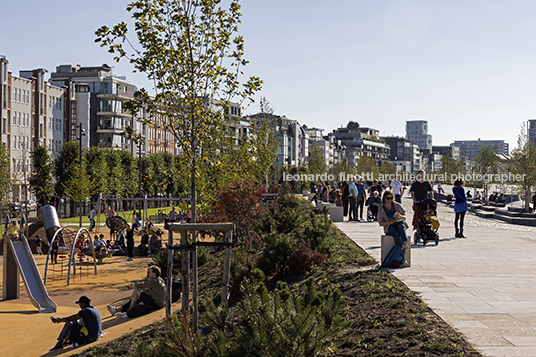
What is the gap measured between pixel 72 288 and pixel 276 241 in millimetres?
9133

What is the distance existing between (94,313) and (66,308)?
515cm

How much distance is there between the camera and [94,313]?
11.0m

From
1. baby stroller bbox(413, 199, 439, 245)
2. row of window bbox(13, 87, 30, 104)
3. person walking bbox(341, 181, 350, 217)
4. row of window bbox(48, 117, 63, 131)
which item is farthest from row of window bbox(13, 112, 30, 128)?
baby stroller bbox(413, 199, 439, 245)

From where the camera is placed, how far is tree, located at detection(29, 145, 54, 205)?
57.1m

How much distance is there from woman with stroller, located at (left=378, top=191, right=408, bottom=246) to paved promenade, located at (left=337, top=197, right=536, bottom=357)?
2.16 feet

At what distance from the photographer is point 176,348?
17.6ft

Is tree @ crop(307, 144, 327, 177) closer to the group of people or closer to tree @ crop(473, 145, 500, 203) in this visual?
tree @ crop(473, 145, 500, 203)

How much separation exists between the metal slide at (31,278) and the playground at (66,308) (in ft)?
0.47

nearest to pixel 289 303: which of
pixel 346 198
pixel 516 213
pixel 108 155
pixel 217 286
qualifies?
pixel 217 286

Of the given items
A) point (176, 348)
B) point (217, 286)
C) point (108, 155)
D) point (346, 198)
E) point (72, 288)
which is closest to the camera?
point (176, 348)

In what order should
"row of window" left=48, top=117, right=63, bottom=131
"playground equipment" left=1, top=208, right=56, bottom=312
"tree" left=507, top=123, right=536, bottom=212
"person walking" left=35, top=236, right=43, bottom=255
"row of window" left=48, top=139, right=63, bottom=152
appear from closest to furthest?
"playground equipment" left=1, top=208, right=56, bottom=312 → "person walking" left=35, top=236, right=43, bottom=255 → "tree" left=507, top=123, right=536, bottom=212 → "row of window" left=48, top=139, right=63, bottom=152 → "row of window" left=48, top=117, right=63, bottom=131

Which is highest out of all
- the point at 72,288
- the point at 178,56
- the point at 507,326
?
the point at 178,56

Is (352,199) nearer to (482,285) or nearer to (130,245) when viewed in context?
(130,245)

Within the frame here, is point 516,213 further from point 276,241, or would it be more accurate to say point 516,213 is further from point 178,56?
point 178,56
